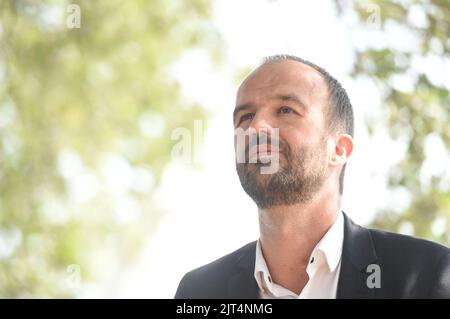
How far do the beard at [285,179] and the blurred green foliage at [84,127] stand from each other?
9.46 ft

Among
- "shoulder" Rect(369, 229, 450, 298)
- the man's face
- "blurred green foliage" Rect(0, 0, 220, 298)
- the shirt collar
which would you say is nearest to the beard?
the man's face

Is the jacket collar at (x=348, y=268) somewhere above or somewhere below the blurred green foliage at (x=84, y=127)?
below

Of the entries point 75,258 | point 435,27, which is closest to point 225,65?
point 75,258

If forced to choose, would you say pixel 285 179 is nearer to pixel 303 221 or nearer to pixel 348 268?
pixel 303 221

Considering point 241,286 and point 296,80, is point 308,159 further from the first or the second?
point 241,286

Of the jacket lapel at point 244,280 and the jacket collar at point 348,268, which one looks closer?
the jacket collar at point 348,268

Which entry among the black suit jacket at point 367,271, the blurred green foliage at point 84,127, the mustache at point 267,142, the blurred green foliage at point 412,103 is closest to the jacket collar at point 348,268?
the black suit jacket at point 367,271

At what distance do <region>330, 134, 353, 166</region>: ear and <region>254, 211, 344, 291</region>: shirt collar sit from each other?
0.14 meters

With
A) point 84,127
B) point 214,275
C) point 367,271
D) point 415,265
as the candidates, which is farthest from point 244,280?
point 84,127

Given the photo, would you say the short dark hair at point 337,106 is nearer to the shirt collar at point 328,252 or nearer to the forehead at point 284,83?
the forehead at point 284,83

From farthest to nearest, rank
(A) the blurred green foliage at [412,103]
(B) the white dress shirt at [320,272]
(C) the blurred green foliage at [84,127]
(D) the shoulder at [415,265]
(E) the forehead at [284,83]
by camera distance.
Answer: (C) the blurred green foliage at [84,127] → (A) the blurred green foliage at [412,103] → (E) the forehead at [284,83] → (B) the white dress shirt at [320,272] → (D) the shoulder at [415,265]

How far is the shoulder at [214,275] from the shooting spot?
1790 millimetres

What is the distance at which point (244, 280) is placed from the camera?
1.75m

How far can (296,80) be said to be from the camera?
1.77 meters
